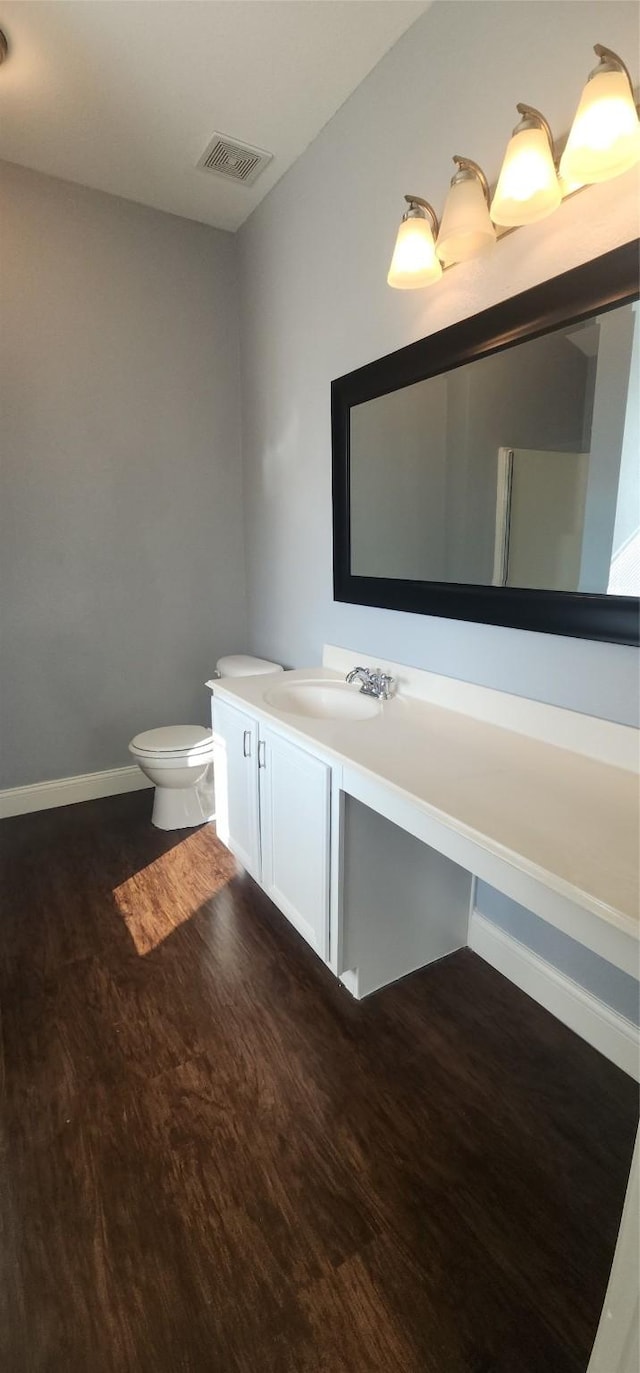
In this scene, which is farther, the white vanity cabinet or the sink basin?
the sink basin

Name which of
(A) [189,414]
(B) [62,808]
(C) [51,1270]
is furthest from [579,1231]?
(A) [189,414]

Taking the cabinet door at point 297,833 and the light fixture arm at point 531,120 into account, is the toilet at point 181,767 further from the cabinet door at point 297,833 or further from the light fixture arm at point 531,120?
the light fixture arm at point 531,120

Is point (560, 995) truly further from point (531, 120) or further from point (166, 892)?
point (531, 120)

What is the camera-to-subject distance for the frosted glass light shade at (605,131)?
1.01 m

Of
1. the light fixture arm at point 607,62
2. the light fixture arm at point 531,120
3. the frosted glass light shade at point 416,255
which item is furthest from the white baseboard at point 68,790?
the light fixture arm at point 607,62

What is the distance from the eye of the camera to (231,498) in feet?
9.74

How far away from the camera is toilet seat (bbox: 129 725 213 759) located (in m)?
2.36

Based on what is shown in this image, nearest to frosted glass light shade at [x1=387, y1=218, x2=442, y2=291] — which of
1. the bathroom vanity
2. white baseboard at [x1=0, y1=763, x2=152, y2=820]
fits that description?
the bathroom vanity

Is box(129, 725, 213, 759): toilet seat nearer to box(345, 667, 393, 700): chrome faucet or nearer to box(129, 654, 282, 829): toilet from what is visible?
box(129, 654, 282, 829): toilet

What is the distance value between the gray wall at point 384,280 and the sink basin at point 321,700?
19cm

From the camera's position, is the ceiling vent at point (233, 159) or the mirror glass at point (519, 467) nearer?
the mirror glass at point (519, 467)

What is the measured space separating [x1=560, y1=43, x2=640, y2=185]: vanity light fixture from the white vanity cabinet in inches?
51.4

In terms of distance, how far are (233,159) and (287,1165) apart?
10.3 ft

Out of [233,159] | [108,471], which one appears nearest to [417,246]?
[233,159]
